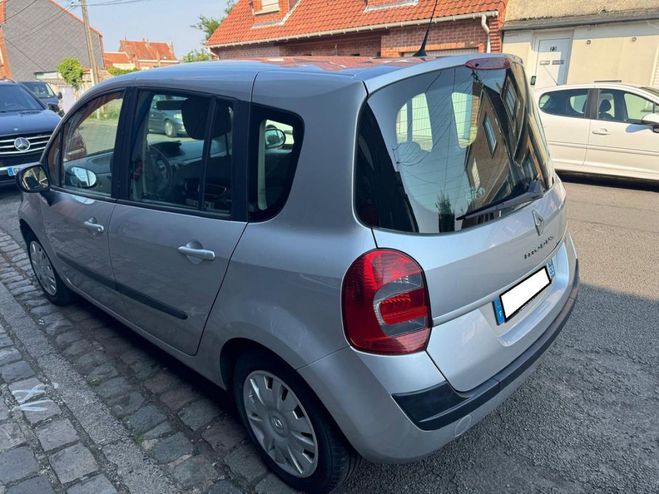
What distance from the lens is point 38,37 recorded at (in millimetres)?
44656

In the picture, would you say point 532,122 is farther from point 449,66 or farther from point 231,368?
point 231,368

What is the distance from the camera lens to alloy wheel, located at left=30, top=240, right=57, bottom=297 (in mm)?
4011

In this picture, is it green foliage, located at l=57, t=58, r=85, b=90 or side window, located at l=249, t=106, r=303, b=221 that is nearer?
side window, located at l=249, t=106, r=303, b=221

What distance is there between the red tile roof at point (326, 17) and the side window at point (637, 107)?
5196 millimetres

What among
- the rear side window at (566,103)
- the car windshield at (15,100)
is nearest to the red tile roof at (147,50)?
the car windshield at (15,100)

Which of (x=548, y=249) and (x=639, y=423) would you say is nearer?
(x=548, y=249)

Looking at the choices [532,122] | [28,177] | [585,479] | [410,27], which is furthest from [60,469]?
[410,27]

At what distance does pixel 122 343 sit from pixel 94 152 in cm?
135

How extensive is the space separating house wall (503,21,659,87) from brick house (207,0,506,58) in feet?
3.45

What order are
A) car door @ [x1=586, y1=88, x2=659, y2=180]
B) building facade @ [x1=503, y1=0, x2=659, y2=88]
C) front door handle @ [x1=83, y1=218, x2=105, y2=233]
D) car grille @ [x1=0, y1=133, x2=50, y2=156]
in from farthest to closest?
1. building facade @ [x1=503, y1=0, x2=659, y2=88]
2. car grille @ [x1=0, y1=133, x2=50, y2=156]
3. car door @ [x1=586, y1=88, x2=659, y2=180]
4. front door handle @ [x1=83, y1=218, x2=105, y2=233]

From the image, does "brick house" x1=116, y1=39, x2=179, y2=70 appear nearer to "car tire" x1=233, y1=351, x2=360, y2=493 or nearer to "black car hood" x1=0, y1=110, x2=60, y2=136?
"black car hood" x1=0, y1=110, x2=60, y2=136

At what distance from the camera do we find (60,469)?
2.42 metres

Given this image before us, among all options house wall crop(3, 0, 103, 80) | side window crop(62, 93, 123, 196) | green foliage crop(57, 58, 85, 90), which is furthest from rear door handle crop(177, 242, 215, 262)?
house wall crop(3, 0, 103, 80)

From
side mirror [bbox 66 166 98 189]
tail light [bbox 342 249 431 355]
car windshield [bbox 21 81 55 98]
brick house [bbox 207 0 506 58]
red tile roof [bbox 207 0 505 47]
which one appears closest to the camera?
tail light [bbox 342 249 431 355]
